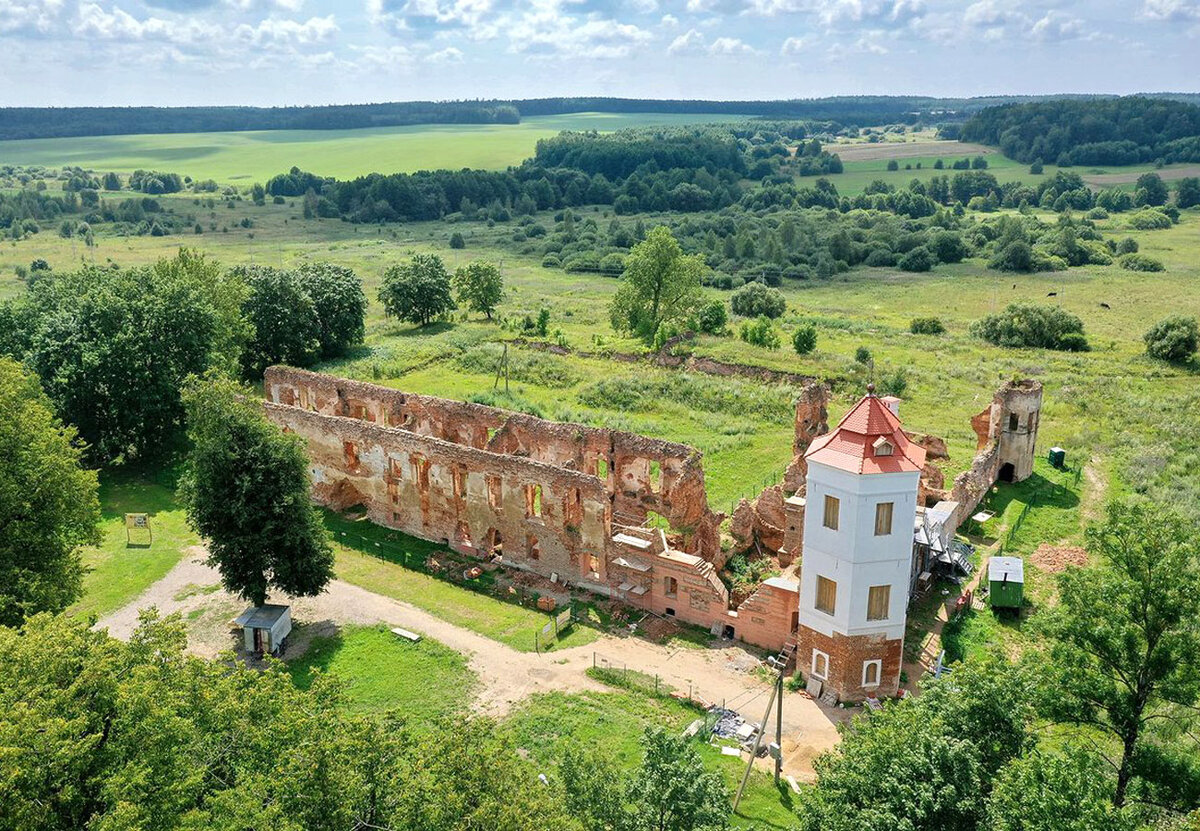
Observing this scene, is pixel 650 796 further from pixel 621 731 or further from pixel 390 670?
pixel 390 670

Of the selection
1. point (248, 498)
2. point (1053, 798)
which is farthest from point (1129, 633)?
point (248, 498)

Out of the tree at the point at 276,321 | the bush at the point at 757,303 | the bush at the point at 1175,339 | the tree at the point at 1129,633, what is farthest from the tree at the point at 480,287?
the tree at the point at 1129,633

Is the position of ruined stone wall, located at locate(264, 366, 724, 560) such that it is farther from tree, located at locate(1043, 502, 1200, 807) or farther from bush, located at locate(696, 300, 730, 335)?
bush, located at locate(696, 300, 730, 335)

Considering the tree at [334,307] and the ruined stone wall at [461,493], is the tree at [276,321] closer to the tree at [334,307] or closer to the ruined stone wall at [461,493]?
the tree at [334,307]

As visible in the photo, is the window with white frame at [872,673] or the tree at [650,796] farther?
the window with white frame at [872,673]

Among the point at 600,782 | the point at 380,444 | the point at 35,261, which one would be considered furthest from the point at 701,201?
the point at 600,782

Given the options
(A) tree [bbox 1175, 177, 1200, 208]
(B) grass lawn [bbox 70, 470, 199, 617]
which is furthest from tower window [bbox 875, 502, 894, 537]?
(A) tree [bbox 1175, 177, 1200, 208]
